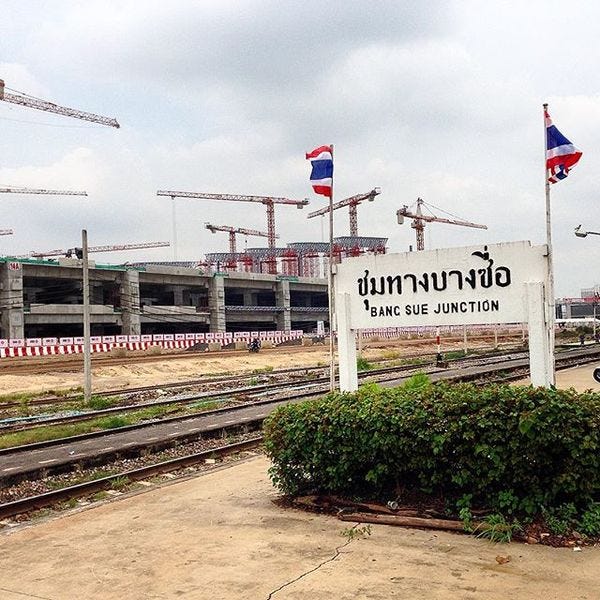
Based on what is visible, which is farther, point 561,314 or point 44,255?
point 561,314

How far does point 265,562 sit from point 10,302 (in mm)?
59026

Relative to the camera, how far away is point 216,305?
81.6m

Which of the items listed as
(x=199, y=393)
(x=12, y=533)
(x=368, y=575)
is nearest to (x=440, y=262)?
(x=368, y=575)

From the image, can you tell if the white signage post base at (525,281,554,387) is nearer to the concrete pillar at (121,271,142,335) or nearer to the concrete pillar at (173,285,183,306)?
the concrete pillar at (121,271,142,335)

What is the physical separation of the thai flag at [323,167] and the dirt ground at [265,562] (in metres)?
7.24

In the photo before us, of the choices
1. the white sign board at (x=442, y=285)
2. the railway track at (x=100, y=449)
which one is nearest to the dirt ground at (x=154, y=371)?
the railway track at (x=100, y=449)

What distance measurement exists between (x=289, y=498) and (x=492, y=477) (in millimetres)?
2898

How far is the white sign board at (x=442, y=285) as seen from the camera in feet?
35.3

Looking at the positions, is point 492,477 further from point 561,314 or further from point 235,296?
point 561,314

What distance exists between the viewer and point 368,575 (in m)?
6.12

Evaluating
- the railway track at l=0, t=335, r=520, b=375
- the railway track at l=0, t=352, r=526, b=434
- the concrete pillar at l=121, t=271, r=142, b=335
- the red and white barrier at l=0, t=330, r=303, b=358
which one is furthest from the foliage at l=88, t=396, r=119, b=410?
the concrete pillar at l=121, t=271, r=142, b=335

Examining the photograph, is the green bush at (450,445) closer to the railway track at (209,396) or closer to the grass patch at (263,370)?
the railway track at (209,396)

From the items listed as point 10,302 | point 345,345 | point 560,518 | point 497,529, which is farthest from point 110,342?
point 560,518

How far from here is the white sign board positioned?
10.8m
